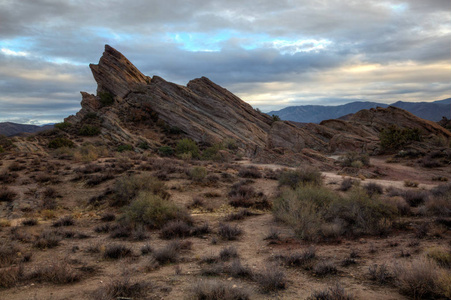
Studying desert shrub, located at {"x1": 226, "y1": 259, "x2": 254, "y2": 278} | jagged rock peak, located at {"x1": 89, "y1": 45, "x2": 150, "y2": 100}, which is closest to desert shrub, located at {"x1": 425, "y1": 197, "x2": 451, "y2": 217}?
desert shrub, located at {"x1": 226, "y1": 259, "x2": 254, "y2": 278}

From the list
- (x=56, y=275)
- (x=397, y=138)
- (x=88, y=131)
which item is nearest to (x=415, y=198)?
(x=56, y=275)

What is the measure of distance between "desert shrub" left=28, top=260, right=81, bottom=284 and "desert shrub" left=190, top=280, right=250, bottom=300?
114 inches

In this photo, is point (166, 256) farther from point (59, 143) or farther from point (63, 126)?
point (63, 126)

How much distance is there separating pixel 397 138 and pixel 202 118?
2833 centimetres

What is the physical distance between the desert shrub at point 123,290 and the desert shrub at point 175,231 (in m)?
3.99

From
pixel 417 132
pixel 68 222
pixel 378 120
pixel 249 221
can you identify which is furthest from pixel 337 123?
pixel 68 222

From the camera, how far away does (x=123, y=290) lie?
4.98 m

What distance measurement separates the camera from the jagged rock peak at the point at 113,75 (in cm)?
4906

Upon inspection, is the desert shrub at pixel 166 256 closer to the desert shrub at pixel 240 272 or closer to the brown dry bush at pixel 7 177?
the desert shrub at pixel 240 272

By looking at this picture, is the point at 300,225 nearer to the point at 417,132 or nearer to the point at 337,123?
the point at 417,132

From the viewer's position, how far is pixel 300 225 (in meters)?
8.42

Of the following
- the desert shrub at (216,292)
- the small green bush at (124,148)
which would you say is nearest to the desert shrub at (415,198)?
the desert shrub at (216,292)

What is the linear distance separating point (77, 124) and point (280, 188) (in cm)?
4000

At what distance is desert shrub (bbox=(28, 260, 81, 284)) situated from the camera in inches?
223
